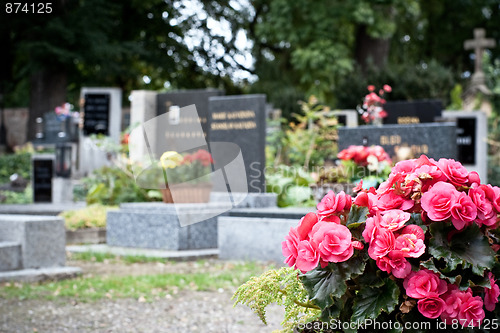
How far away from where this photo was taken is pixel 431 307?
234 cm

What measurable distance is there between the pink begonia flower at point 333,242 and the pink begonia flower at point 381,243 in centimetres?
8

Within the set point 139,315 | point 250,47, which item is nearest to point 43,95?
point 250,47

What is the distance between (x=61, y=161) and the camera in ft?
54.7

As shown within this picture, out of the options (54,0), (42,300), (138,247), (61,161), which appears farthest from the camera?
(54,0)

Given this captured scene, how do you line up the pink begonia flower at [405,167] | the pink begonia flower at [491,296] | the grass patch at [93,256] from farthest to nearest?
the grass patch at [93,256]
the pink begonia flower at [405,167]
the pink begonia flower at [491,296]

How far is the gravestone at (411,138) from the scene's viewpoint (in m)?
8.41

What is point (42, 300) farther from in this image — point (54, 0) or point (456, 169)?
point (54, 0)

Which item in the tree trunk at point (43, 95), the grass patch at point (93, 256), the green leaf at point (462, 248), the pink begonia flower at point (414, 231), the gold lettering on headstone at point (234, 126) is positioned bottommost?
the grass patch at point (93, 256)

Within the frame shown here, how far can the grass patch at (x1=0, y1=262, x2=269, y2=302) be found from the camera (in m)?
5.87

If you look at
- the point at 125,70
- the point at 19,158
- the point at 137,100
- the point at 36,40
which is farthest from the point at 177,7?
the point at 137,100

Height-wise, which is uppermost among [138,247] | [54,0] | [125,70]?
[54,0]

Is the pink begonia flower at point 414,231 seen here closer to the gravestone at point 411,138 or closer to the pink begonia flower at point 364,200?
the pink begonia flower at point 364,200

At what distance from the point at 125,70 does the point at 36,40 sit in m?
3.19

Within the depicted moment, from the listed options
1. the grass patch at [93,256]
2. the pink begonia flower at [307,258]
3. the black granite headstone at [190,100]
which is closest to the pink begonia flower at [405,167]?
the pink begonia flower at [307,258]
